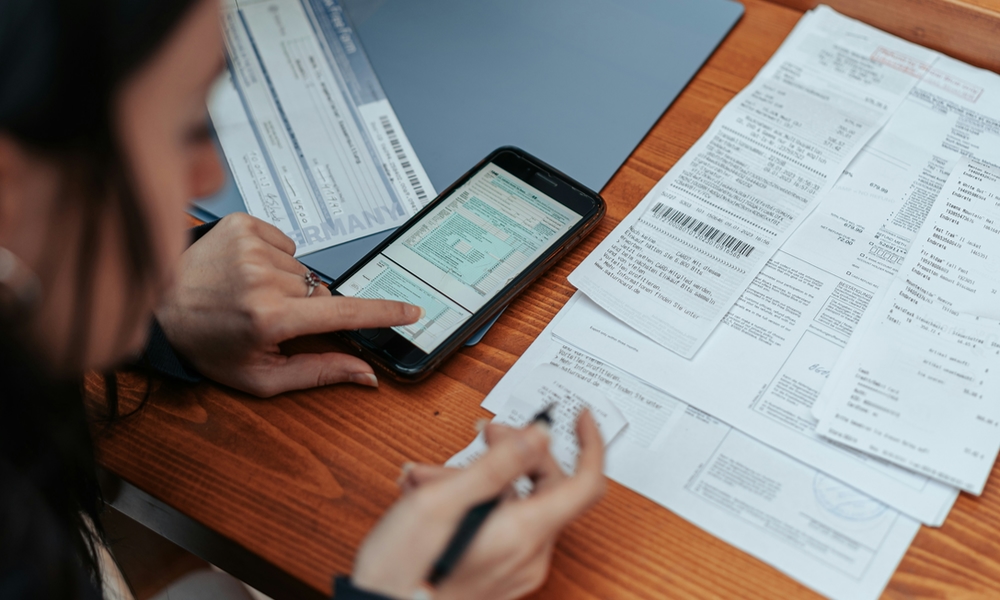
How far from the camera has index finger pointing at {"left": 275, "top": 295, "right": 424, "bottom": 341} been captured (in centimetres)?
54

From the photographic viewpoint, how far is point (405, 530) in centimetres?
40

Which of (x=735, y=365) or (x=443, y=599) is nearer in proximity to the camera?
(x=443, y=599)

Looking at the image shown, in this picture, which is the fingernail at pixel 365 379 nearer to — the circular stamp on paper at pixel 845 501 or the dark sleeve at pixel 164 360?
the dark sleeve at pixel 164 360

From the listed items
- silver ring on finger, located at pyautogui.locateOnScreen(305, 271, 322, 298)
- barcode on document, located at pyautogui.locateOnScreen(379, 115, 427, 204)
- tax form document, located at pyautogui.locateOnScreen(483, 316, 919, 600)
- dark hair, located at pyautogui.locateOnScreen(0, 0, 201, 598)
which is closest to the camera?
dark hair, located at pyautogui.locateOnScreen(0, 0, 201, 598)

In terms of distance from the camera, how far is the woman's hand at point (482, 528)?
0.40 metres

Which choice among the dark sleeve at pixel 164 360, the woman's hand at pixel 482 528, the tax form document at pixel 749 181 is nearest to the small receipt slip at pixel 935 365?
the tax form document at pixel 749 181

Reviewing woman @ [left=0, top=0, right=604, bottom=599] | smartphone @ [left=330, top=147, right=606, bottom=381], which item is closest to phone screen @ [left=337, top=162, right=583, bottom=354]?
smartphone @ [left=330, top=147, right=606, bottom=381]

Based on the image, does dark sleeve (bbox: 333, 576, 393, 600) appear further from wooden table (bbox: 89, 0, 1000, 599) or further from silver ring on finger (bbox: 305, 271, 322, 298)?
silver ring on finger (bbox: 305, 271, 322, 298)

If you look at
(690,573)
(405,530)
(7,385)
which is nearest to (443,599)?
(405,530)

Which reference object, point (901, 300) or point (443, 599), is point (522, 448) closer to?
point (443, 599)

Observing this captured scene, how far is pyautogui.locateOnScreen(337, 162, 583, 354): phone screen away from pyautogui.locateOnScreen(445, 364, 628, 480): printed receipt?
77mm

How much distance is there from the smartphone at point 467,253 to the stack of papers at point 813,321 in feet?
0.15

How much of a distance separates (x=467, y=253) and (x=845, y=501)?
347mm

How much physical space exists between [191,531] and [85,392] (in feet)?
0.47
